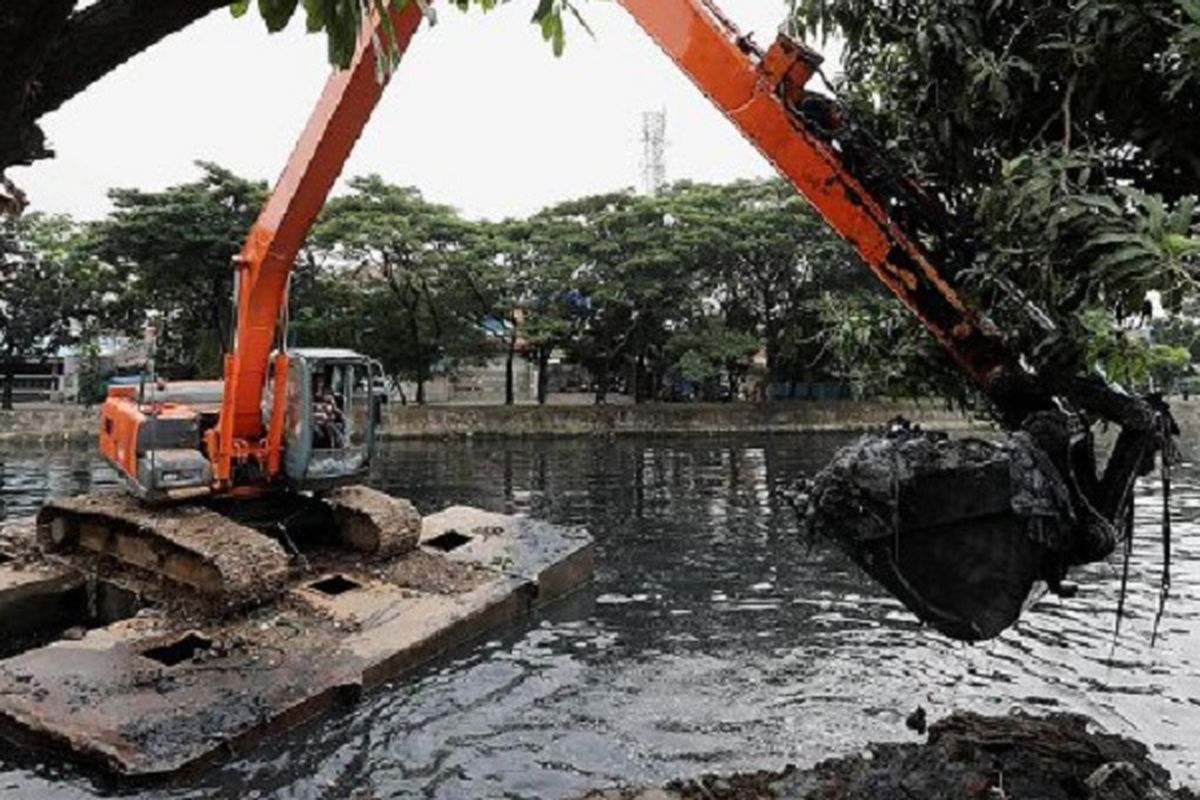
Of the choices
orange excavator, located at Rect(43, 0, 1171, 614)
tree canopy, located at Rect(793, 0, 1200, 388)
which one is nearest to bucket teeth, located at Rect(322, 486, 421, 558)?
orange excavator, located at Rect(43, 0, 1171, 614)

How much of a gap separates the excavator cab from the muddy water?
2811 mm

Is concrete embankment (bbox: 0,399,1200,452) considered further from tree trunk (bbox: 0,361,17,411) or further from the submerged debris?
the submerged debris

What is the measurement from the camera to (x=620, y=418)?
137 ft

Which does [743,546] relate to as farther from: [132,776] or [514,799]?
[132,776]

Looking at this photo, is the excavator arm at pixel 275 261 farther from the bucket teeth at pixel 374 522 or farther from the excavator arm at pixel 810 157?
the bucket teeth at pixel 374 522

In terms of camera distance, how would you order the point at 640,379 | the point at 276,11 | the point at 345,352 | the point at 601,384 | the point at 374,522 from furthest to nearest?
the point at 640,379
the point at 601,384
the point at 345,352
the point at 374,522
the point at 276,11

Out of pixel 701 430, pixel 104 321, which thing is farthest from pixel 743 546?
pixel 104 321

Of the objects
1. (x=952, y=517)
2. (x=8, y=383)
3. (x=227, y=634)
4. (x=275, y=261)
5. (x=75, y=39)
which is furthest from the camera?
(x=8, y=383)

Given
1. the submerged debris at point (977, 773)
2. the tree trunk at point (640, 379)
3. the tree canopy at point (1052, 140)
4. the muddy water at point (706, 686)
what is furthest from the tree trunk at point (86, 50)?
the tree trunk at point (640, 379)

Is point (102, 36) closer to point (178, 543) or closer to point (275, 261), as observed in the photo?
point (178, 543)

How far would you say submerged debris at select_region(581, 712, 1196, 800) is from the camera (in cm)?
570

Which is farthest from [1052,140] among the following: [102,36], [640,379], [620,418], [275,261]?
[640,379]

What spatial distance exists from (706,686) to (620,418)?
105ft

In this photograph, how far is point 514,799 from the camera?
7508mm
